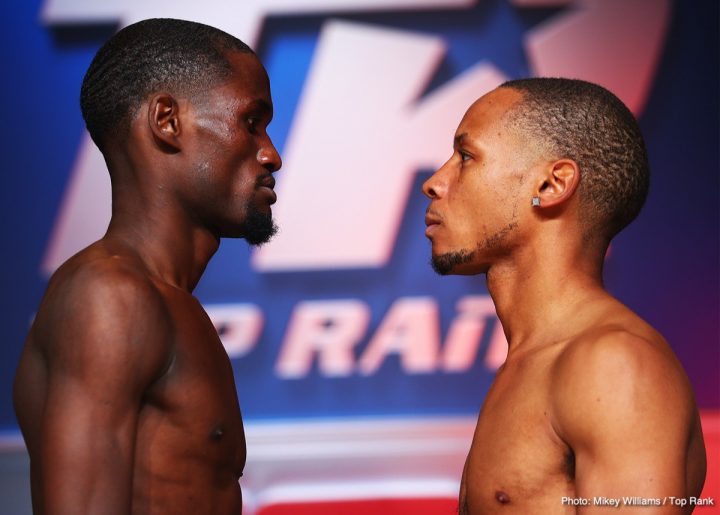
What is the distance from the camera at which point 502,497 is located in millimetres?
1802

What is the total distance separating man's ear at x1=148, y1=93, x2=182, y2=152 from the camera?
2.01m

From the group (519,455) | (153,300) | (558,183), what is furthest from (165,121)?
(519,455)

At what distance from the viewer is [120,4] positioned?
3.84 m

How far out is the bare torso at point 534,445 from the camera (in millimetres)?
1729

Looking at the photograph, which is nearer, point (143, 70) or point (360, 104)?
point (143, 70)

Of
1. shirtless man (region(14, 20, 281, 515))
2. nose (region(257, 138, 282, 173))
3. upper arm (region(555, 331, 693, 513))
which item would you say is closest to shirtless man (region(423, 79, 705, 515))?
upper arm (region(555, 331, 693, 513))

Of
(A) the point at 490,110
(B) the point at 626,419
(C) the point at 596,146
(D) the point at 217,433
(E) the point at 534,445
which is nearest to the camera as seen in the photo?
(B) the point at 626,419

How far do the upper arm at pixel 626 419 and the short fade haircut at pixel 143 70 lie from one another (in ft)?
3.31

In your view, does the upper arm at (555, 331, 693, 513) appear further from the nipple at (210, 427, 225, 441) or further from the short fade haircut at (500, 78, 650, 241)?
the nipple at (210, 427, 225, 441)

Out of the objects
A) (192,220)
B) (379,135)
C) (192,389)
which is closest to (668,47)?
(379,135)

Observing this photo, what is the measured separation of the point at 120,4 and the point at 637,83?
2.08 meters

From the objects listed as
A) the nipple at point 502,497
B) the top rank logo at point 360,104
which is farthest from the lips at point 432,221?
the top rank logo at point 360,104

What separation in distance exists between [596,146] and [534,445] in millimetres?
639

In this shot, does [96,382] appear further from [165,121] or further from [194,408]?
[165,121]
